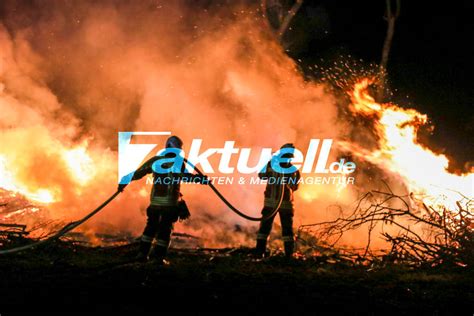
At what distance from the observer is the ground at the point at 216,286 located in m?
3.37

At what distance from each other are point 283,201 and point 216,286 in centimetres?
350

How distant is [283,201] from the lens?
746 centimetres

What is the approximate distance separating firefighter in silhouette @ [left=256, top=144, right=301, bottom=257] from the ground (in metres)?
0.92

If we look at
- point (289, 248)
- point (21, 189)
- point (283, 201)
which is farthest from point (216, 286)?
point (21, 189)

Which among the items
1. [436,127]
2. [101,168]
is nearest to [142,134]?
[101,168]

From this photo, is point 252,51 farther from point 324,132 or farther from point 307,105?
point 324,132

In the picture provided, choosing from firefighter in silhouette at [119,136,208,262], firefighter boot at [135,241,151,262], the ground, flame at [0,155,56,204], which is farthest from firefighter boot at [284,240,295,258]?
flame at [0,155,56,204]

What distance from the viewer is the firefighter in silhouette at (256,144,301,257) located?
7.19 m

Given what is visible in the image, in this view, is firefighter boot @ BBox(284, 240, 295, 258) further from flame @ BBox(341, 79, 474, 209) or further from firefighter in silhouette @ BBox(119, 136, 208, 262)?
flame @ BBox(341, 79, 474, 209)

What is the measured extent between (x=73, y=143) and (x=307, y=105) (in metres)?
8.76

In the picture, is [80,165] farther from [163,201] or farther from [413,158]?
[413,158]

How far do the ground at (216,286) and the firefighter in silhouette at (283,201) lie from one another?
0.92m

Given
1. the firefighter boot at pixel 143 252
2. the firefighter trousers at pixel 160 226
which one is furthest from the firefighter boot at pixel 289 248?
the firefighter boot at pixel 143 252

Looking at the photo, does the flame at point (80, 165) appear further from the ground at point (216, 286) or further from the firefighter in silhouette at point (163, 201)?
the firefighter in silhouette at point (163, 201)
